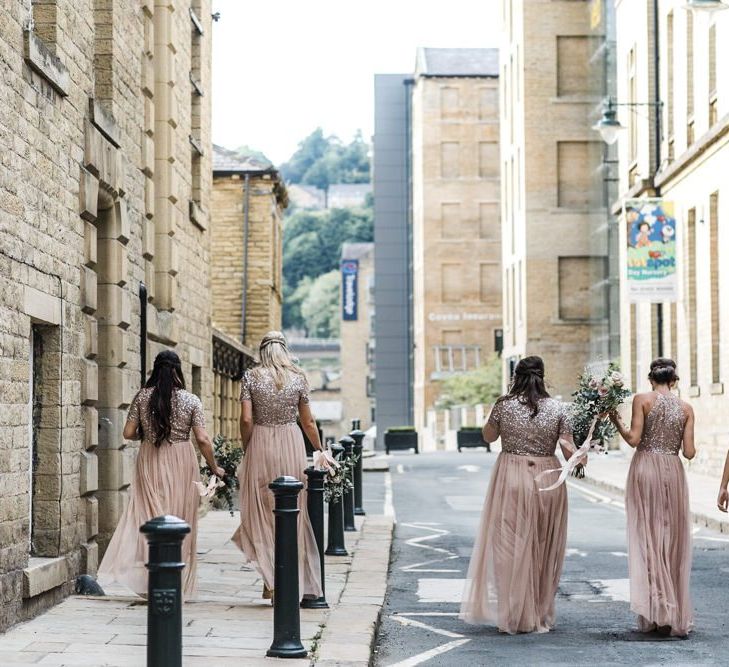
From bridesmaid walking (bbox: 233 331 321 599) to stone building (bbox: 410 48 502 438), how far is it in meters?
74.5

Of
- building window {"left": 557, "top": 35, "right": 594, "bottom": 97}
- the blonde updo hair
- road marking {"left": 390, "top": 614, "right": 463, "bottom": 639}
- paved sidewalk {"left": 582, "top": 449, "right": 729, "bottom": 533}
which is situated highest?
building window {"left": 557, "top": 35, "right": 594, "bottom": 97}

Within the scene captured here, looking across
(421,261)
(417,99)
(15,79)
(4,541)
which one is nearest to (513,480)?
(4,541)

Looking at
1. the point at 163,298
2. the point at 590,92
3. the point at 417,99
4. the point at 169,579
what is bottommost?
the point at 169,579

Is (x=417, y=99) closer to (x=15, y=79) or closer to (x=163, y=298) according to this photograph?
(x=163, y=298)

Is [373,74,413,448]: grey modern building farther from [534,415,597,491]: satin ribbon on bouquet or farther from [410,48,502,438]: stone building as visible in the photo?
[534,415,597,491]: satin ribbon on bouquet

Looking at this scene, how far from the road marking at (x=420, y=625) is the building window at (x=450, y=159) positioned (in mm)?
77672

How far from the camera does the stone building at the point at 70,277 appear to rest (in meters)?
9.68

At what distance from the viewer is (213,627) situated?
9648 millimetres

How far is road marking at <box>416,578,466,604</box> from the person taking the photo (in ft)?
39.5

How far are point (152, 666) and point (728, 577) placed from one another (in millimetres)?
8553

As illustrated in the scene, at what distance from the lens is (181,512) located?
10.7 meters

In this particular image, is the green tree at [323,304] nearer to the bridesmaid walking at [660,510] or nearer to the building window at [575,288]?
the building window at [575,288]

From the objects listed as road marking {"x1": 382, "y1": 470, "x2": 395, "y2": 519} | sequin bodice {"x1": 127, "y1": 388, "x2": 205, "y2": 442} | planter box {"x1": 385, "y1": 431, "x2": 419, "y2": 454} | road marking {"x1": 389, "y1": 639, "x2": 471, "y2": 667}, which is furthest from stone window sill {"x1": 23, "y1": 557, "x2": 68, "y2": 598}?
planter box {"x1": 385, "y1": 431, "x2": 419, "y2": 454}

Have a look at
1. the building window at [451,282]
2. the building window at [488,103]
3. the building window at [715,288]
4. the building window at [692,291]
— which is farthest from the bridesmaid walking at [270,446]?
the building window at [488,103]
